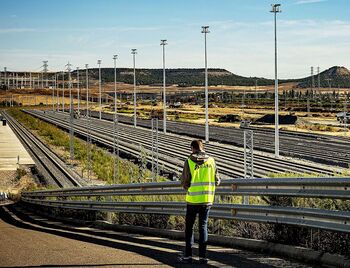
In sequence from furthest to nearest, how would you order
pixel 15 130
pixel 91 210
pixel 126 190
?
pixel 15 130
pixel 91 210
pixel 126 190

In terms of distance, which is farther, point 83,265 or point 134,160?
point 134,160

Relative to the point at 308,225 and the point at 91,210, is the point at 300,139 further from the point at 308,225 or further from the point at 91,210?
the point at 308,225

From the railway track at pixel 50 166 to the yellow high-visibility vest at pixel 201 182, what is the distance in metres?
41.4

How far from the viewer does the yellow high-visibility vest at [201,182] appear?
9.88 metres

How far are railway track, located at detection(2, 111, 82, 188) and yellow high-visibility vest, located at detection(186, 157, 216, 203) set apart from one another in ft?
136

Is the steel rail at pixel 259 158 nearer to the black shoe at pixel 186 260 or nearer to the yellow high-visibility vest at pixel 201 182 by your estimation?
the yellow high-visibility vest at pixel 201 182

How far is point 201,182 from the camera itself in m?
9.87

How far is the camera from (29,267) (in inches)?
391

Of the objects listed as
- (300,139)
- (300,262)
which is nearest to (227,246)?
(300,262)

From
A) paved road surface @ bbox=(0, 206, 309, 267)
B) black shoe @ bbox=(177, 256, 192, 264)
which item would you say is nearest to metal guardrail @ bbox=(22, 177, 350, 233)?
paved road surface @ bbox=(0, 206, 309, 267)

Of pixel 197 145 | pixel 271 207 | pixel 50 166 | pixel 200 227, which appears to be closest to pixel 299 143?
pixel 50 166

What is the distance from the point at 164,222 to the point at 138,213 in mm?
795

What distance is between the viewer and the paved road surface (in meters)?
9.78

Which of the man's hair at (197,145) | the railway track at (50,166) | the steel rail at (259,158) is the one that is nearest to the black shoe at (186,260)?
the man's hair at (197,145)
